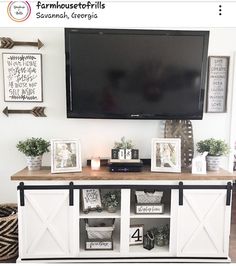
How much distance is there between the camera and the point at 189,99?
209 cm

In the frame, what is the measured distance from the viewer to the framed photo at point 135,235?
81.7 inches

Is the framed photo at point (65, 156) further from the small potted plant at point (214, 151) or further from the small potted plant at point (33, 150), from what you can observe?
the small potted plant at point (214, 151)

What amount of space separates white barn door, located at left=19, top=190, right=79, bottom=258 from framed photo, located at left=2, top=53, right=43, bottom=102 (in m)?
0.82

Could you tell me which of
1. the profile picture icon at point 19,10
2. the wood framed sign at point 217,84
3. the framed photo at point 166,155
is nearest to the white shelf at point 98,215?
the framed photo at point 166,155

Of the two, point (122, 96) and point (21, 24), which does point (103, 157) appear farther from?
point (21, 24)

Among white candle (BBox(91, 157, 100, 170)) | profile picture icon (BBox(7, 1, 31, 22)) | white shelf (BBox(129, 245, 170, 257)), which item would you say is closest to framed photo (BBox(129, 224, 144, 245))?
white shelf (BBox(129, 245, 170, 257))

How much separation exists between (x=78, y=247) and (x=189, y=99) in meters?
1.45

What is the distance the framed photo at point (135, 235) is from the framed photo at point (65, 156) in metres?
0.66

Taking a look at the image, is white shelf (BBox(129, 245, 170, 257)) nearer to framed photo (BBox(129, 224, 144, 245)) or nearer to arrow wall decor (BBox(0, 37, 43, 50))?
framed photo (BBox(129, 224, 144, 245))

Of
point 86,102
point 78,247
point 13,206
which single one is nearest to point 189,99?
point 86,102

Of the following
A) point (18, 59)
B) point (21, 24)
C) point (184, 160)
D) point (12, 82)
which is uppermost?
point (21, 24)

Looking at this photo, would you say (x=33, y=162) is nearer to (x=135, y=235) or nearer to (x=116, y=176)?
(x=116, y=176)

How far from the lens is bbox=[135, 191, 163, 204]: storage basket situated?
6.66 feet

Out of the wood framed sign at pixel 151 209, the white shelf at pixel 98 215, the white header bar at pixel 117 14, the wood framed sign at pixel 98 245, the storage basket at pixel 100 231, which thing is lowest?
the wood framed sign at pixel 98 245
